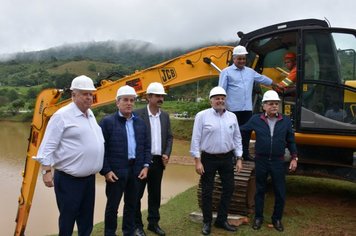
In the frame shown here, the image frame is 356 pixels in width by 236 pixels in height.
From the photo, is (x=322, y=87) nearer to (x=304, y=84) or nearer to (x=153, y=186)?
(x=304, y=84)

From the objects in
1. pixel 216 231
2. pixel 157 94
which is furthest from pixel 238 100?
pixel 216 231

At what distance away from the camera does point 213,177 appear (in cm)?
488

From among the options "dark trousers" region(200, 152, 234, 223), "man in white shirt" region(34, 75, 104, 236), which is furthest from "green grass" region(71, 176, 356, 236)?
"man in white shirt" region(34, 75, 104, 236)

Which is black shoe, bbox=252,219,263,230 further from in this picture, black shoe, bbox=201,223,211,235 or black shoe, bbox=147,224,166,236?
black shoe, bbox=147,224,166,236

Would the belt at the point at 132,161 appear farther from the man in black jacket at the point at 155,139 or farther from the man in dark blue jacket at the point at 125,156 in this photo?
the man in black jacket at the point at 155,139

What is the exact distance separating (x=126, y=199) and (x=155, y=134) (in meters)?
0.81

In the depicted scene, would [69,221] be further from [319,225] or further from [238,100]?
[319,225]

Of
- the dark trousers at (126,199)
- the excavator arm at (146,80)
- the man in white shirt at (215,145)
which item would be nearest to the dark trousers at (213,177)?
the man in white shirt at (215,145)

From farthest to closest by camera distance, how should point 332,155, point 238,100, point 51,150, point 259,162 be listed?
point 332,155 < point 238,100 < point 259,162 < point 51,150

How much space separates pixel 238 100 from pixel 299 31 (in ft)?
4.65

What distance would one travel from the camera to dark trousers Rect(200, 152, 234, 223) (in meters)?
4.81

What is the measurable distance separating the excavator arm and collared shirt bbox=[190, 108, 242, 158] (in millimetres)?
1958

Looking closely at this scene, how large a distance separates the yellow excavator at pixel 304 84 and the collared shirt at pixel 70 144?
2527mm

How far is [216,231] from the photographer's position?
5098 millimetres
